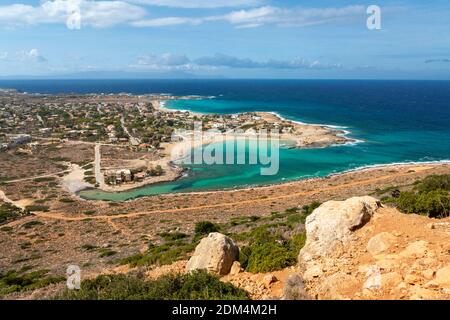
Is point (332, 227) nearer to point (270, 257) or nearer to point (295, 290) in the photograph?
point (270, 257)

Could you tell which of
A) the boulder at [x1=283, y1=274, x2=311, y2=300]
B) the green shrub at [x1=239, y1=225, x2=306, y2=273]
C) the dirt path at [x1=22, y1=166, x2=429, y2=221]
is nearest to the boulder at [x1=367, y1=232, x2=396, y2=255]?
the boulder at [x1=283, y1=274, x2=311, y2=300]

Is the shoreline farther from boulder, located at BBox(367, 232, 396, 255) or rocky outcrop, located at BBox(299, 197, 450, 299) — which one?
A: boulder, located at BBox(367, 232, 396, 255)

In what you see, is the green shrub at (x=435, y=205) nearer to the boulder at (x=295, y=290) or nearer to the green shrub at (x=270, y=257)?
the green shrub at (x=270, y=257)

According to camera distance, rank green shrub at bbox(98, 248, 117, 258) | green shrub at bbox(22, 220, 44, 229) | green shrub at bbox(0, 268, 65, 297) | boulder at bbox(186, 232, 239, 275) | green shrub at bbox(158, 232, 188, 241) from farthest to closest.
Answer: green shrub at bbox(22, 220, 44, 229), green shrub at bbox(158, 232, 188, 241), green shrub at bbox(98, 248, 117, 258), green shrub at bbox(0, 268, 65, 297), boulder at bbox(186, 232, 239, 275)

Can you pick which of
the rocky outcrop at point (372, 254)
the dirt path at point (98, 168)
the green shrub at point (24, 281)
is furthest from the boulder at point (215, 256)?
the dirt path at point (98, 168)

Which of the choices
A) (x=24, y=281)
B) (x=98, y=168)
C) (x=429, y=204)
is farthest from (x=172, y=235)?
(x=98, y=168)
